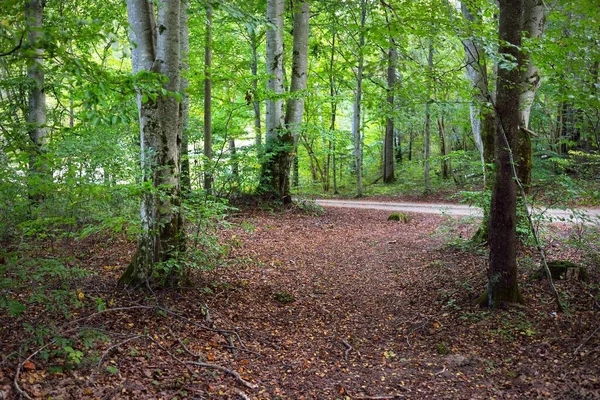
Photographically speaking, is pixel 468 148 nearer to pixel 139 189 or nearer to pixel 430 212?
pixel 430 212

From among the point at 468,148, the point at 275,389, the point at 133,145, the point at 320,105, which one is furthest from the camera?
the point at 468,148

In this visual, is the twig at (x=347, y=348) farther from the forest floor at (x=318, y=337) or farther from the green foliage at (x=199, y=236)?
the green foliage at (x=199, y=236)

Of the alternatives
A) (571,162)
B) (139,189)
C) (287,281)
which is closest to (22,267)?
(139,189)

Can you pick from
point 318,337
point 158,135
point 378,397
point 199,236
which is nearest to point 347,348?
point 318,337

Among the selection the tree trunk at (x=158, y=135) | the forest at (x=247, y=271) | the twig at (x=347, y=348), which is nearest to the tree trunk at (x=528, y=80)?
the forest at (x=247, y=271)

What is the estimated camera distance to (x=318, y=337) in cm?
490

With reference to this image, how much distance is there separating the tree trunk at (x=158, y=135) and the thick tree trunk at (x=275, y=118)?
656 centimetres

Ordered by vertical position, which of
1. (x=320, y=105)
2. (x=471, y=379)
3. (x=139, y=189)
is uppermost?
(x=320, y=105)

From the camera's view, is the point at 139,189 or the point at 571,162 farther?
the point at 571,162

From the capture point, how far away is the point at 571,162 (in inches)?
209

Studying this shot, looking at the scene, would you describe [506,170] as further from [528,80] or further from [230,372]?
[230,372]

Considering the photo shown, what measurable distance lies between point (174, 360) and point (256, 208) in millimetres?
8196

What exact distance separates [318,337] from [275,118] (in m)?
8.51

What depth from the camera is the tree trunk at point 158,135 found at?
190 inches
